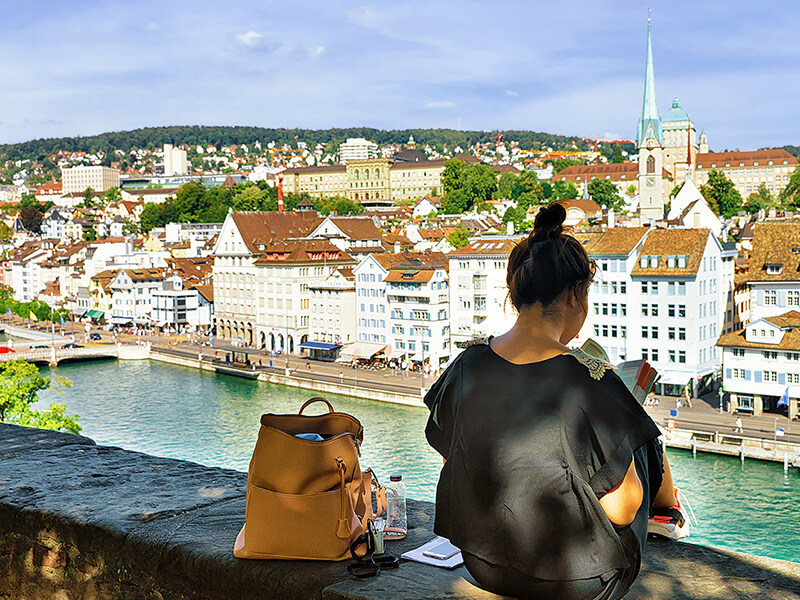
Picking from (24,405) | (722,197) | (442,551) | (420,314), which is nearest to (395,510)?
(442,551)

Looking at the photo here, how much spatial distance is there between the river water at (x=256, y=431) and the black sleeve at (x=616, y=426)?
46.2ft

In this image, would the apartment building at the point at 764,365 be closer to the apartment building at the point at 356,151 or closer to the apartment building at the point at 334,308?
the apartment building at the point at 334,308

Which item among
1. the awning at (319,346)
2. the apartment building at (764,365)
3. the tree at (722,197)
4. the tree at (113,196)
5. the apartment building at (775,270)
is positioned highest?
the tree at (113,196)

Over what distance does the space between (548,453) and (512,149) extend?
176666 millimetres

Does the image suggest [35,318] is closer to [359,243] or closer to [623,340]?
[359,243]

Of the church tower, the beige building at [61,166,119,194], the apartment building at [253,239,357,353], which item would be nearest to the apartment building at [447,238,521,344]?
the apartment building at [253,239,357,353]

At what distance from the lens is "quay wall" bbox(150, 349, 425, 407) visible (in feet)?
92.2

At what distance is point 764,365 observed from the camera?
23.9m

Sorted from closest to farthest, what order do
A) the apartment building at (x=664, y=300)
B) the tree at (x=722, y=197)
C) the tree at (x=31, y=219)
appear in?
1. the apartment building at (x=664, y=300)
2. the tree at (x=722, y=197)
3. the tree at (x=31, y=219)

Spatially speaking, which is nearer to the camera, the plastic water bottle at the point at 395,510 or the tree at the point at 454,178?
the plastic water bottle at the point at 395,510

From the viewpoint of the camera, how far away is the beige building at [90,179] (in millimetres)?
133375

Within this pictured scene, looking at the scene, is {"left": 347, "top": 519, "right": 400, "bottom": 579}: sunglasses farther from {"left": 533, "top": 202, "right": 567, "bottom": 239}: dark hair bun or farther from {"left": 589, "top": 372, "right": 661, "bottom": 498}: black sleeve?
{"left": 533, "top": 202, "right": 567, "bottom": 239}: dark hair bun

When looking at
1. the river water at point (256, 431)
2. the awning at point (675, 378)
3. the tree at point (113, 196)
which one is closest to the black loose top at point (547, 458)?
the river water at point (256, 431)

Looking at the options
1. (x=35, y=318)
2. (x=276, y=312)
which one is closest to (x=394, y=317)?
(x=276, y=312)
